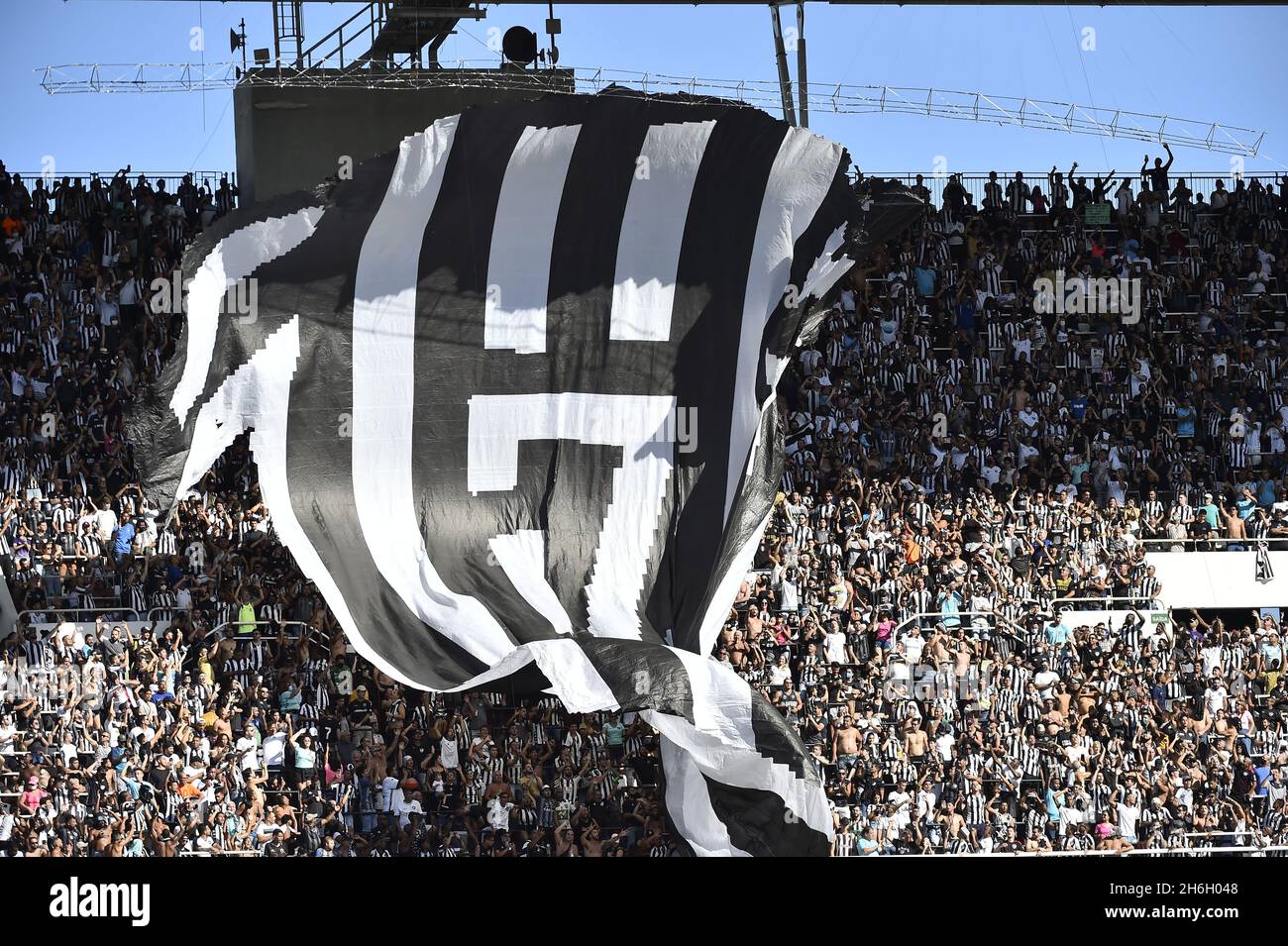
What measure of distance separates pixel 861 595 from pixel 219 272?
7235mm

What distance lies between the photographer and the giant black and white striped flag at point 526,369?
16828mm

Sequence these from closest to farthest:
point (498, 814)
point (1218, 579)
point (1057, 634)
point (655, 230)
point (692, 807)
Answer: point (692, 807) → point (498, 814) → point (655, 230) → point (1057, 634) → point (1218, 579)

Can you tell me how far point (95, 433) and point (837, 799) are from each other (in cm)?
882

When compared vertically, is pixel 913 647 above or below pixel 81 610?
below

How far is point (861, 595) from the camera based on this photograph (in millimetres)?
19281

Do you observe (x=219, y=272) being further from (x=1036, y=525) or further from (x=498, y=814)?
(x=1036, y=525)

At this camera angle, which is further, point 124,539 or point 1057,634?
point 1057,634

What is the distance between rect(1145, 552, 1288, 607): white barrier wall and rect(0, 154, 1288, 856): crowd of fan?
29cm

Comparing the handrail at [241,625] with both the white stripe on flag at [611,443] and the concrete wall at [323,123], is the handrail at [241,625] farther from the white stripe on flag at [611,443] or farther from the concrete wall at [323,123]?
the concrete wall at [323,123]

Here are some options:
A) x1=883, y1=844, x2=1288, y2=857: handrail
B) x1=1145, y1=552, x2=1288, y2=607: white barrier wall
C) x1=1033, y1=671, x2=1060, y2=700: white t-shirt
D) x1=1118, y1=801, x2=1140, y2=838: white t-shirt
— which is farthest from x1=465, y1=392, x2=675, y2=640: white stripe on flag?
x1=1145, y1=552, x2=1288, y2=607: white barrier wall

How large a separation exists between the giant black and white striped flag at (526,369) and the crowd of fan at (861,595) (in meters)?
1.55

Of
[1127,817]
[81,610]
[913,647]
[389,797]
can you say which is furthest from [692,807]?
[81,610]

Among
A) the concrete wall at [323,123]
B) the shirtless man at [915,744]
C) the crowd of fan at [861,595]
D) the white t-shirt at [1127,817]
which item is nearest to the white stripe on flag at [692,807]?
the crowd of fan at [861,595]

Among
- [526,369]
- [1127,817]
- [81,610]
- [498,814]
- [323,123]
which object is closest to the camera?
[498,814]
